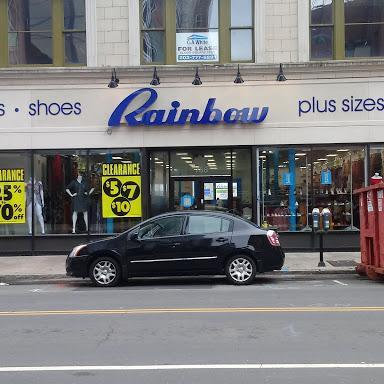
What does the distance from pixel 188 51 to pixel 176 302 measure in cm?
1000

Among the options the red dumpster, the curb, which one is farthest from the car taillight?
the red dumpster

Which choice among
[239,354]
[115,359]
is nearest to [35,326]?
[115,359]

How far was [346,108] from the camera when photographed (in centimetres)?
1758

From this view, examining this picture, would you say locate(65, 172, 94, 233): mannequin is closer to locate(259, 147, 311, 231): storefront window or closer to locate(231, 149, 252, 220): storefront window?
locate(231, 149, 252, 220): storefront window

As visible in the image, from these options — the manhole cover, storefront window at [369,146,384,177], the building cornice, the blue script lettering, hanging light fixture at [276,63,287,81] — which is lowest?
the manhole cover

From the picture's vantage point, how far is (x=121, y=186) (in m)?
18.0

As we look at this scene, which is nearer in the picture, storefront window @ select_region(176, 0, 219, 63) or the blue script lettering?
the blue script lettering

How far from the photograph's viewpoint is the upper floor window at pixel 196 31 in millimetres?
17969

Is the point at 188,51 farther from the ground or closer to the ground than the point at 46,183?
farther from the ground

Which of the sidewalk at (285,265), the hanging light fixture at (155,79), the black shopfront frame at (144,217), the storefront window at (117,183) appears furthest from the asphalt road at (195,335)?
the hanging light fixture at (155,79)

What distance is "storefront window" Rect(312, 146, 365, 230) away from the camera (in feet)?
58.2

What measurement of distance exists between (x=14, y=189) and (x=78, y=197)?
193 centimetres

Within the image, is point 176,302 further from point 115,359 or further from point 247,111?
point 247,111

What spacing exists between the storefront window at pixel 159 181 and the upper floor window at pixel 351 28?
5.51 m
